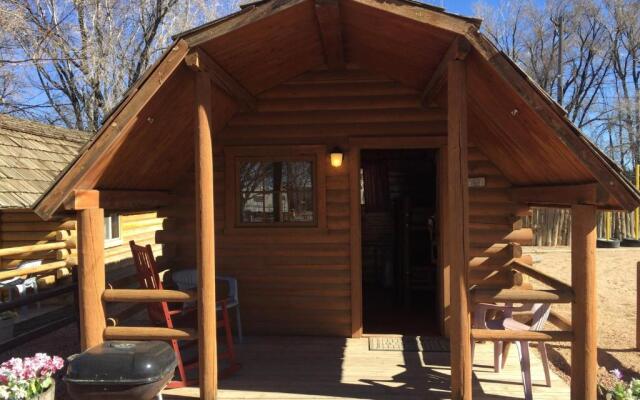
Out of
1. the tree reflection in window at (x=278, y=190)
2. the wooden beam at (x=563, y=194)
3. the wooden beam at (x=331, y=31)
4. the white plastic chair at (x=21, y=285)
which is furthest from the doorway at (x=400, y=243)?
the white plastic chair at (x=21, y=285)

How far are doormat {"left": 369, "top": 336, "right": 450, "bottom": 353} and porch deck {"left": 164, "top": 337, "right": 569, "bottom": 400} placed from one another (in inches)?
4.6

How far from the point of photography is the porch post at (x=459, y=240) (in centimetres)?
355

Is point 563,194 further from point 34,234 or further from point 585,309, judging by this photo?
point 34,234

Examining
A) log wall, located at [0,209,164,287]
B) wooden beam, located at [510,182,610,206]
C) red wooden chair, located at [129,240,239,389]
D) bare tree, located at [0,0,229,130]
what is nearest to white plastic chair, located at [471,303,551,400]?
wooden beam, located at [510,182,610,206]

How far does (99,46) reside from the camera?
1530cm

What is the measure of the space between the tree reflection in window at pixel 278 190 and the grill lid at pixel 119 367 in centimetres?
302

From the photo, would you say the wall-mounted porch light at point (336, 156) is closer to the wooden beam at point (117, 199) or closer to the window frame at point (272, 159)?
the window frame at point (272, 159)

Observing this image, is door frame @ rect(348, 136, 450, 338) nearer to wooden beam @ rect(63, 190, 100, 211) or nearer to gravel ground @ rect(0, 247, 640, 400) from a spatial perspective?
gravel ground @ rect(0, 247, 640, 400)

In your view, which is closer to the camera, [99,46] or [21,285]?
[21,285]

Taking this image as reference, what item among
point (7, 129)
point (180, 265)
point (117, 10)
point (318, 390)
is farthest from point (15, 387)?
point (117, 10)

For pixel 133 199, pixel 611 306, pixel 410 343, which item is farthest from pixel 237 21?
pixel 611 306

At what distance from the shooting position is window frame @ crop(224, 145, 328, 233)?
5.56 metres

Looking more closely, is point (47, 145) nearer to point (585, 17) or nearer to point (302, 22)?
point (302, 22)

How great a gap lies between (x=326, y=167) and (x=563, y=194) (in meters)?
2.57
